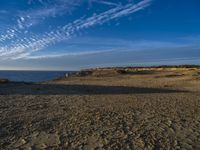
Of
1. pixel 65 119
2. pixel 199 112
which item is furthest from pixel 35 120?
pixel 199 112

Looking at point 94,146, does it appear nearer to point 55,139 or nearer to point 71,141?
point 71,141

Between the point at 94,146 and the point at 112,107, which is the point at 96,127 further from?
the point at 112,107

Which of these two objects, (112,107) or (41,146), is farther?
(112,107)

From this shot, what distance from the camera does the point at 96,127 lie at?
1107 centimetres

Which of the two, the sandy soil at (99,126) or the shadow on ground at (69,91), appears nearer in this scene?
the sandy soil at (99,126)

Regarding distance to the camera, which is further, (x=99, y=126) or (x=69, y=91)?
(x=69, y=91)

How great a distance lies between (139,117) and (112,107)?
2.89 meters

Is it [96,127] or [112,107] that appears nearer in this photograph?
[96,127]

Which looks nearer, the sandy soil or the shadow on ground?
the sandy soil

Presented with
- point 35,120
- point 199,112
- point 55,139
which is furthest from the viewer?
point 199,112

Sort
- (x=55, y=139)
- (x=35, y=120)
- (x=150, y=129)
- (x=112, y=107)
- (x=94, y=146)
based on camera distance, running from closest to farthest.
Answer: (x=94, y=146), (x=55, y=139), (x=150, y=129), (x=35, y=120), (x=112, y=107)

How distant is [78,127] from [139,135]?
7.68 ft

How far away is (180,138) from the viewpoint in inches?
384

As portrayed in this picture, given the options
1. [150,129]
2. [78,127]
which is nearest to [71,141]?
[78,127]
